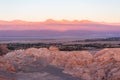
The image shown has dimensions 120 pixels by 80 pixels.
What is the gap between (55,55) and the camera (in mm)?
31969

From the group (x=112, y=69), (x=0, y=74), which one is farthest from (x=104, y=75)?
(x=0, y=74)

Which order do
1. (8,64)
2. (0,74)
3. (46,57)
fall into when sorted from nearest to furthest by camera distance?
(0,74) → (8,64) → (46,57)

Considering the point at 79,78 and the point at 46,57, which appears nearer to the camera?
the point at 79,78

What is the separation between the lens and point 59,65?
3073 cm

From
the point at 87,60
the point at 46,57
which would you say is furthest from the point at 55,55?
the point at 87,60

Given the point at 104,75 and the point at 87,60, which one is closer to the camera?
the point at 104,75

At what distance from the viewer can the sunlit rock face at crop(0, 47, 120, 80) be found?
2828 cm

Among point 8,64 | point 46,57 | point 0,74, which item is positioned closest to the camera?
point 0,74

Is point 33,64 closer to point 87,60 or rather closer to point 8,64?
point 8,64

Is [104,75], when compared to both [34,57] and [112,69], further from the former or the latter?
[34,57]

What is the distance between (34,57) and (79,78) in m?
4.86

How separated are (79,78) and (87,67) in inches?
71.7

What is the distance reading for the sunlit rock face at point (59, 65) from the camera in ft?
92.8

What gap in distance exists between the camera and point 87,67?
98.2 ft
